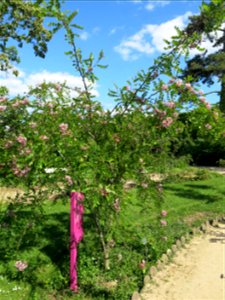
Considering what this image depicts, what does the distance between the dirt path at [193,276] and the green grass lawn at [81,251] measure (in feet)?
0.96

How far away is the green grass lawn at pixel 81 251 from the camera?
5.64 meters

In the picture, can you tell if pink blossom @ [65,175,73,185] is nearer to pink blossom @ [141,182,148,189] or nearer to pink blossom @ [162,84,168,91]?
pink blossom @ [141,182,148,189]

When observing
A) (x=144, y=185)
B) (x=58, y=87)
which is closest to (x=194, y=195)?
(x=144, y=185)

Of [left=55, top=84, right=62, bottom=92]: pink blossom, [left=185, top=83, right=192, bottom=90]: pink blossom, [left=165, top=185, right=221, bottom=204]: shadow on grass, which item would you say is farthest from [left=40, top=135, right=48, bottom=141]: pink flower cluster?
[left=165, top=185, right=221, bottom=204]: shadow on grass

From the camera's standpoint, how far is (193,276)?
A: 20.3 feet

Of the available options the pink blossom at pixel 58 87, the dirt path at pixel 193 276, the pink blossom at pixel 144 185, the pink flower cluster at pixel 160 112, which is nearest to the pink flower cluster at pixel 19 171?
the pink blossom at pixel 58 87

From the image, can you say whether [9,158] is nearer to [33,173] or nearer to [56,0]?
[33,173]

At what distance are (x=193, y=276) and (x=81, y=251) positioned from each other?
179 cm

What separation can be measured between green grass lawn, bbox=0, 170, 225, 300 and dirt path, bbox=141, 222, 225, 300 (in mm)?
292

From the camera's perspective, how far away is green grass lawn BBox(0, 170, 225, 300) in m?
5.64

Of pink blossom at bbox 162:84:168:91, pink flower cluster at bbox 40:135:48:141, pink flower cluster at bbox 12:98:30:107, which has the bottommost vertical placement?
pink flower cluster at bbox 40:135:48:141

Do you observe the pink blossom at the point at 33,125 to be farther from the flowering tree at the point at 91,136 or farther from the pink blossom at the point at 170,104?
the pink blossom at the point at 170,104

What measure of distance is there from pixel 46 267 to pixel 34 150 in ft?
8.00

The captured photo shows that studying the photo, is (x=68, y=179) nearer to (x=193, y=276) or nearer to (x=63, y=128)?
(x=63, y=128)
